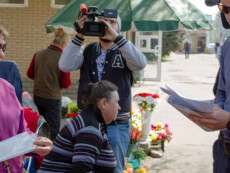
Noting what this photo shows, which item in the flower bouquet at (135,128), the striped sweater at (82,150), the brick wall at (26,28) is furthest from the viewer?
the brick wall at (26,28)

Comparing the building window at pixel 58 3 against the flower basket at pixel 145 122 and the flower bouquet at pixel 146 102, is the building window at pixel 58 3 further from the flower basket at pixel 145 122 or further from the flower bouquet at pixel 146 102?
the flower basket at pixel 145 122

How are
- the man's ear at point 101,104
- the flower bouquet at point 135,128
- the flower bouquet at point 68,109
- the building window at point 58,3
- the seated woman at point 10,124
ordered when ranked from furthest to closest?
1. the building window at point 58,3
2. the flower bouquet at point 68,109
3. the flower bouquet at point 135,128
4. the man's ear at point 101,104
5. the seated woman at point 10,124

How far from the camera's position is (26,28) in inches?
529

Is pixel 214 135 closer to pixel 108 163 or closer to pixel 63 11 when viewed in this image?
pixel 63 11

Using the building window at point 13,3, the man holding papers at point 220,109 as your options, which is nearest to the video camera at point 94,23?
the man holding papers at point 220,109

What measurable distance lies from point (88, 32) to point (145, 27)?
1733 millimetres

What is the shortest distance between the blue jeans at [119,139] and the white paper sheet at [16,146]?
1858mm

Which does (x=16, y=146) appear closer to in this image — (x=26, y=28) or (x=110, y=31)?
(x=110, y=31)

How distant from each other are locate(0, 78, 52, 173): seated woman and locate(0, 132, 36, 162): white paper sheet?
29 centimetres

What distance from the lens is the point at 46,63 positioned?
732cm

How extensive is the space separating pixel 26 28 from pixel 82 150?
1041 cm

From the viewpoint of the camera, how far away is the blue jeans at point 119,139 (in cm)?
452

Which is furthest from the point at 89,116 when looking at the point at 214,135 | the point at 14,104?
the point at 214,135

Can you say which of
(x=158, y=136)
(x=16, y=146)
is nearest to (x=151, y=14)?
(x=158, y=136)
